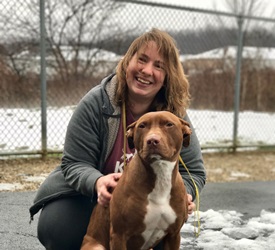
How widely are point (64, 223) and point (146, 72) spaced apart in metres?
1.03

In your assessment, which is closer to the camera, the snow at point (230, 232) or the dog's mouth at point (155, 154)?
the dog's mouth at point (155, 154)

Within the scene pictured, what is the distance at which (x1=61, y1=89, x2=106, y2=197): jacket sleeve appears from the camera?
2792mm

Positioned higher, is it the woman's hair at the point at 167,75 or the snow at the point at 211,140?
the woman's hair at the point at 167,75

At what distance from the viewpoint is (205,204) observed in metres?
4.61

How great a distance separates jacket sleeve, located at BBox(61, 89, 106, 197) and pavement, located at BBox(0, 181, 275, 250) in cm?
90

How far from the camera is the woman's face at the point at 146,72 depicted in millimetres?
2805

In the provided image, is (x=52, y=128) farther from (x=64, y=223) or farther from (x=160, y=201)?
(x=160, y=201)

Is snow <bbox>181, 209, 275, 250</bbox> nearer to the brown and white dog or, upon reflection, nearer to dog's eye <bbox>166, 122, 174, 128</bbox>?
the brown and white dog

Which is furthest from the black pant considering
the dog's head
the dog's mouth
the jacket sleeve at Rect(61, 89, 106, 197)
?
the dog's mouth

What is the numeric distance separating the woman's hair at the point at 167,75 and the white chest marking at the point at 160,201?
69 cm

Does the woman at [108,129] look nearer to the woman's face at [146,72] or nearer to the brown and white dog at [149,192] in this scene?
the woman's face at [146,72]

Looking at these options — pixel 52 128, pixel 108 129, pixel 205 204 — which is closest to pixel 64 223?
pixel 108 129

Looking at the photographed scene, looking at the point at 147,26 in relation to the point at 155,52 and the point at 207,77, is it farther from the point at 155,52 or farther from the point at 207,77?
the point at 155,52

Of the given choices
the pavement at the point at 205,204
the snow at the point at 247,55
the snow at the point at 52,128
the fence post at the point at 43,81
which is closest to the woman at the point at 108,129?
the pavement at the point at 205,204
